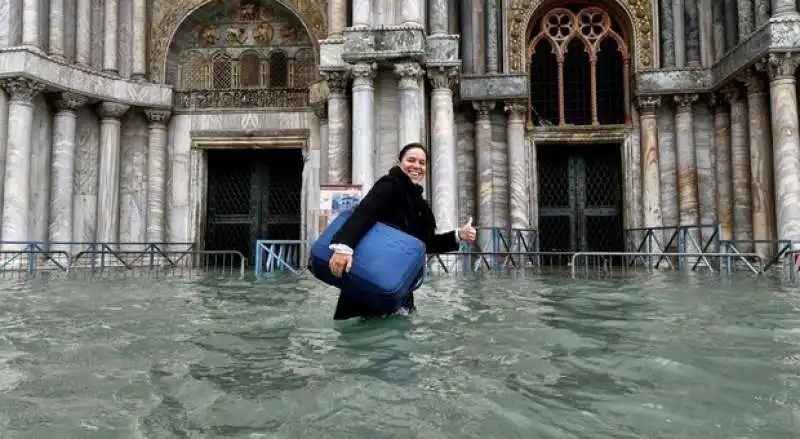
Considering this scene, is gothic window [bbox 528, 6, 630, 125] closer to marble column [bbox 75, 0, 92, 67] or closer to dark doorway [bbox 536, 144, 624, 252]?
dark doorway [bbox 536, 144, 624, 252]

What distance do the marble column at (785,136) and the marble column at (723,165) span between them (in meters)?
1.89

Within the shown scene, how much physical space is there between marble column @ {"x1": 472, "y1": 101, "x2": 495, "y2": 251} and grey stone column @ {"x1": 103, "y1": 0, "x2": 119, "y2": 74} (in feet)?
30.5

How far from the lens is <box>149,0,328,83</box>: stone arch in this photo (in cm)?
1702

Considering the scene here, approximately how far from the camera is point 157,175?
16859 mm

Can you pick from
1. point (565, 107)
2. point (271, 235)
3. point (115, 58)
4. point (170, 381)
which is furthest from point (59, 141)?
point (170, 381)

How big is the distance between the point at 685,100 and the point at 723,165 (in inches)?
72.8

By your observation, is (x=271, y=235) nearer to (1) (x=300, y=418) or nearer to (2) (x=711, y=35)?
(2) (x=711, y=35)

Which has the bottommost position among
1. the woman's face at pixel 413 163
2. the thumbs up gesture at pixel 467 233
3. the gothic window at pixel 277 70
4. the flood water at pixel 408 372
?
the flood water at pixel 408 372

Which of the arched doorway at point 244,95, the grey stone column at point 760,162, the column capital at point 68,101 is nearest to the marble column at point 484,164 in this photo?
the arched doorway at point 244,95

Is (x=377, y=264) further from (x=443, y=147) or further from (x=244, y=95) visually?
(x=244, y=95)

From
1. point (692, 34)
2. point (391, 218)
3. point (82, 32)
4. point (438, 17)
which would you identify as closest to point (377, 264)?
point (391, 218)

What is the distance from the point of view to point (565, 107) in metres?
16.8

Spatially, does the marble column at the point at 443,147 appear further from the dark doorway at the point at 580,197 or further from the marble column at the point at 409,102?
the dark doorway at the point at 580,197

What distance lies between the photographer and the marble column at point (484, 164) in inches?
621
